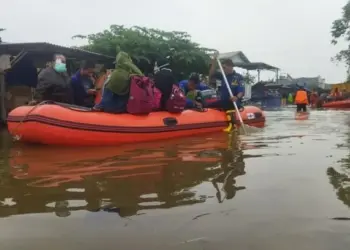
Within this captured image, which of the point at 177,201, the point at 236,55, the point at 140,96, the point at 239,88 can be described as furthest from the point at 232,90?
the point at 236,55

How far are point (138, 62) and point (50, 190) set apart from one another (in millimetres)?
14601

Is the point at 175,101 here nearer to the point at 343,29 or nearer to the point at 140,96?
the point at 140,96

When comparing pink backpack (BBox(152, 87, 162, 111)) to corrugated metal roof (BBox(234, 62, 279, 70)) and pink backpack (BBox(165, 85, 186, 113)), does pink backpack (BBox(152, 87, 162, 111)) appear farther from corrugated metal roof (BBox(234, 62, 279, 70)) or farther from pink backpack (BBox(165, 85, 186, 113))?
corrugated metal roof (BBox(234, 62, 279, 70))

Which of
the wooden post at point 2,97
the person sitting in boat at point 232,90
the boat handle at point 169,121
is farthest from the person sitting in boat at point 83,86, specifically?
the wooden post at point 2,97

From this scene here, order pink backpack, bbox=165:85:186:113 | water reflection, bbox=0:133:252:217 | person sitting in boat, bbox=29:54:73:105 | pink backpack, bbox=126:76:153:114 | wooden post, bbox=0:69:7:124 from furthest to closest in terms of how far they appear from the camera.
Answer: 1. wooden post, bbox=0:69:7:124
2. pink backpack, bbox=165:85:186:113
3. person sitting in boat, bbox=29:54:73:105
4. pink backpack, bbox=126:76:153:114
5. water reflection, bbox=0:133:252:217

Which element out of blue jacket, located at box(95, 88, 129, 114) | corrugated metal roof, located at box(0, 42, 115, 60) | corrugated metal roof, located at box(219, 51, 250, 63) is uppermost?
corrugated metal roof, located at box(219, 51, 250, 63)

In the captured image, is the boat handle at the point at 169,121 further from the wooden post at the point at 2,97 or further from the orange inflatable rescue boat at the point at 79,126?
the wooden post at the point at 2,97

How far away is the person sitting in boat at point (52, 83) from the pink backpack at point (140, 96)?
4.06 ft

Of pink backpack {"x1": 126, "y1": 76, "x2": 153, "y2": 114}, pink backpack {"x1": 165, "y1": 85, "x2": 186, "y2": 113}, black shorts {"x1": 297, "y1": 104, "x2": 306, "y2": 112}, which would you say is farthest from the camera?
black shorts {"x1": 297, "y1": 104, "x2": 306, "y2": 112}

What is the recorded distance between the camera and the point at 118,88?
22.9 ft

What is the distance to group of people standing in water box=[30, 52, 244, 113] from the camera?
7.03m

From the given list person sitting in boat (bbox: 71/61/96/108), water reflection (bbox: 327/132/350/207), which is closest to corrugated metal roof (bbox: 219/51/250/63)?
person sitting in boat (bbox: 71/61/96/108)

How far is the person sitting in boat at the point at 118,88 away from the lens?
698cm

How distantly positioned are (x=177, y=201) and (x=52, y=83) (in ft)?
15.7
